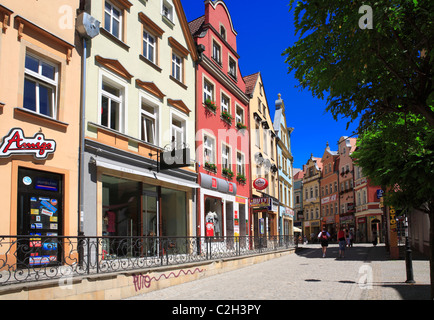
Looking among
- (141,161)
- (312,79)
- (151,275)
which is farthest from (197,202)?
(312,79)

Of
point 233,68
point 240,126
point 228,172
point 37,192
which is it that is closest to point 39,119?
point 37,192

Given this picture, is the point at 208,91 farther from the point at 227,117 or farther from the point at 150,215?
the point at 150,215

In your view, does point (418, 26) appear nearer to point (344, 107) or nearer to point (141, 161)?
point (344, 107)

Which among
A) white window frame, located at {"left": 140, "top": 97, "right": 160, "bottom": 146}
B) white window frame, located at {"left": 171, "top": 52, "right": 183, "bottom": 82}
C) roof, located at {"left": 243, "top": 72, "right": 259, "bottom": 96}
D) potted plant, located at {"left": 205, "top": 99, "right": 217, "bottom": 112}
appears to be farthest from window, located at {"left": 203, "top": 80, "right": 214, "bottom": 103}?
roof, located at {"left": 243, "top": 72, "right": 259, "bottom": 96}

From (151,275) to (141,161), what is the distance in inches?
187

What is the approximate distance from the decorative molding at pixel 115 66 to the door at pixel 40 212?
4.02 meters

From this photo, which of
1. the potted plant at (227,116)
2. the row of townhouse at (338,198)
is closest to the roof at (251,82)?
the potted plant at (227,116)

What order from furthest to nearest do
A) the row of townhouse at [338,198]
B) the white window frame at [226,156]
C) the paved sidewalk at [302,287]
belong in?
1. the row of townhouse at [338,198]
2. the white window frame at [226,156]
3. the paved sidewalk at [302,287]

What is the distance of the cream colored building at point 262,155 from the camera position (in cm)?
2664

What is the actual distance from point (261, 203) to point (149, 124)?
36.6ft

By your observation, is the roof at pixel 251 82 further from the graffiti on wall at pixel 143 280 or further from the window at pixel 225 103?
the graffiti on wall at pixel 143 280

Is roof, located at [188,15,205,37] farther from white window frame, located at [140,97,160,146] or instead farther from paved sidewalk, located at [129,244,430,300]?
paved sidewalk, located at [129,244,430,300]

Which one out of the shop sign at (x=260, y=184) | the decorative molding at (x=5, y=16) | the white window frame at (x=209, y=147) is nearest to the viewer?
the decorative molding at (x=5, y=16)

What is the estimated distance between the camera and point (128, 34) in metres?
14.5
